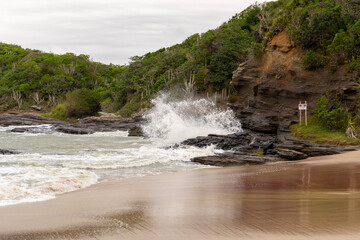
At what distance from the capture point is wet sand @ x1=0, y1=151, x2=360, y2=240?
16.0ft

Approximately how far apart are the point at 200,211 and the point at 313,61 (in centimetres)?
2385

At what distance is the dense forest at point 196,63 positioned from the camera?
27641mm

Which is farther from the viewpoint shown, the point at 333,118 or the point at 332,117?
→ the point at 332,117

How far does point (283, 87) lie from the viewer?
1120 inches

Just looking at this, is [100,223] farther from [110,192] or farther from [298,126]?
[298,126]

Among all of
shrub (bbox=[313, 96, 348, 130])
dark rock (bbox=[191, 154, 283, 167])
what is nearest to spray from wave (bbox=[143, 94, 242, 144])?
shrub (bbox=[313, 96, 348, 130])

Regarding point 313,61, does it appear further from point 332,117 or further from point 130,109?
point 130,109

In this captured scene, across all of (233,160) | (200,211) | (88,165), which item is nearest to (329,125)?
(233,160)

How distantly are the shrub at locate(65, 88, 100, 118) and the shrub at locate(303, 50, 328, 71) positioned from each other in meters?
38.9

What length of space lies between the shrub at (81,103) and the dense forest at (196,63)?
153 millimetres

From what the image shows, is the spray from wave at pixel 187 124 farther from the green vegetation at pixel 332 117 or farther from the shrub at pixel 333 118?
the shrub at pixel 333 118

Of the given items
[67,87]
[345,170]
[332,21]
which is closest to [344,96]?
[332,21]

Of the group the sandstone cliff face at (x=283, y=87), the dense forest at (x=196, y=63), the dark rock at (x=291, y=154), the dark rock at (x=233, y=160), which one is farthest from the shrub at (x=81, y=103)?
the dark rock at (x=291, y=154)

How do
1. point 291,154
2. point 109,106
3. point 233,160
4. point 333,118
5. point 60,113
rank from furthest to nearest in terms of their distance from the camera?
point 109,106 < point 60,113 < point 333,118 < point 291,154 < point 233,160
